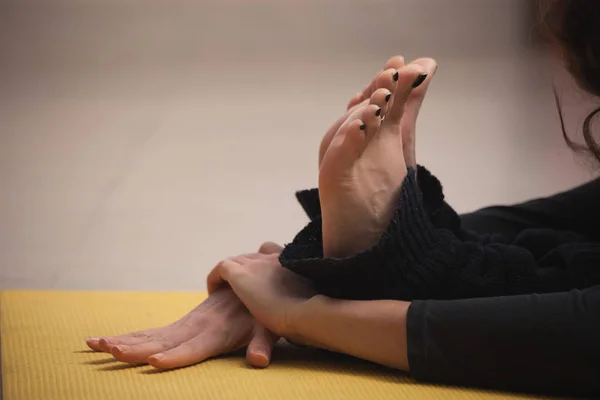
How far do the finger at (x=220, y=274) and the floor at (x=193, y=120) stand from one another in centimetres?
84

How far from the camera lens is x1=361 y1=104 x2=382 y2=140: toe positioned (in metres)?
0.68

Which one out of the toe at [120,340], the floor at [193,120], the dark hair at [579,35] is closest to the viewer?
the toe at [120,340]

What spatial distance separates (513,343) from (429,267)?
115mm

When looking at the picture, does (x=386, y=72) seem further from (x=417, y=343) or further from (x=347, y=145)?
(x=417, y=343)

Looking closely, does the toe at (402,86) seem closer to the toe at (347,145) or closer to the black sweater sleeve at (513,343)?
the toe at (347,145)

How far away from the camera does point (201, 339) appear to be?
2.44 ft

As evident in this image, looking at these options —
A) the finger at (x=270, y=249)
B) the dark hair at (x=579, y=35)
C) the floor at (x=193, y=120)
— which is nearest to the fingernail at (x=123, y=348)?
the finger at (x=270, y=249)

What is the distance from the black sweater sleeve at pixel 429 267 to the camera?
2.30 ft

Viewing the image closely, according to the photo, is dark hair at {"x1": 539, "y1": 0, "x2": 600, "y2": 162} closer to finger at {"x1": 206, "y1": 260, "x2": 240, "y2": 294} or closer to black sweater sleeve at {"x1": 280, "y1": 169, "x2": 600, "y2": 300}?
black sweater sleeve at {"x1": 280, "y1": 169, "x2": 600, "y2": 300}

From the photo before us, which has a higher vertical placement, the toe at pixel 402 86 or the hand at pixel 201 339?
the toe at pixel 402 86

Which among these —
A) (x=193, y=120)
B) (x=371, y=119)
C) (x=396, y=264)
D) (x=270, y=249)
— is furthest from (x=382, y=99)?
(x=193, y=120)

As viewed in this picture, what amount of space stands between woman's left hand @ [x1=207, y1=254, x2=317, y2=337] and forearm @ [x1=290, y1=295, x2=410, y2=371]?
0.05ft

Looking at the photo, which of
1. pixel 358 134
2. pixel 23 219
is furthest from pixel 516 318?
pixel 23 219

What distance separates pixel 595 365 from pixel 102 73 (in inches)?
54.8
